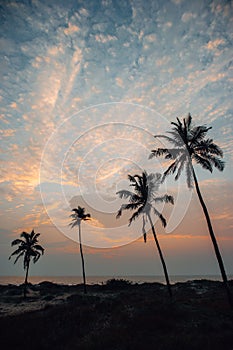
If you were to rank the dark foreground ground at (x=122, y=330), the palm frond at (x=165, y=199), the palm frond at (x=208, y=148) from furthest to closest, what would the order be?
the palm frond at (x=165, y=199) → the palm frond at (x=208, y=148) → the dark foreground ground at (x=122, y=330)

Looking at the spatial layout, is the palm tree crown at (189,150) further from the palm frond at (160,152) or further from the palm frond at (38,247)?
the palm frond at (38,247)

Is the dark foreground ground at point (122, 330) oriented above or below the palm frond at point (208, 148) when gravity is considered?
below

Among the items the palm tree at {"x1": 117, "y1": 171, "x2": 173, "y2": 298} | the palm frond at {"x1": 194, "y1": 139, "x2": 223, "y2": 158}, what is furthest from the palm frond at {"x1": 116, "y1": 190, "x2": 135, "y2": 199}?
the palm frond at {"x1": 194, "y1": 139, "x2": 223, "y2": 158}

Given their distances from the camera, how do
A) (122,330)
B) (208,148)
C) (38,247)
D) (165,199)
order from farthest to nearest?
(38,247) < (165,199) < (208,148) < (122,330)

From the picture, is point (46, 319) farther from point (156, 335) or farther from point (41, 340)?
point (156, 335)

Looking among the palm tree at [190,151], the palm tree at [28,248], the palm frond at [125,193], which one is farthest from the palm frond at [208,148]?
the palm tree at [28,248]

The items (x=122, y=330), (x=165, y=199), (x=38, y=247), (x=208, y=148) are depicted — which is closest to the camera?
(x=122, y=330)

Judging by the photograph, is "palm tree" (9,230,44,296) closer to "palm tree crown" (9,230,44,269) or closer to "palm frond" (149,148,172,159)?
"palm tree crown" (9,230,44,269)

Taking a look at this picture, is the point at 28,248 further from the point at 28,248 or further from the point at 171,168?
the point at 171,168

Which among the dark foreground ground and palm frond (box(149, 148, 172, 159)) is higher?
palm frond (box(149, 148, 172, 159))

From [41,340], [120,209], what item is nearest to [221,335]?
[41,340]

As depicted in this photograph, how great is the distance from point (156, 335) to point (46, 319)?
26.8ft

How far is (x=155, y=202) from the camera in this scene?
26.9 meters

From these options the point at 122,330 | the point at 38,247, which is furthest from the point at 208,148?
the point at 38,247
